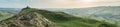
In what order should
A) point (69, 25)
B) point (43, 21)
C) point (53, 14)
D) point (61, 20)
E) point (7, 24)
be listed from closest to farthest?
point (7, 24)
point (43, 21)
point (69, 25)
point (61, 20)
point (53, 14)

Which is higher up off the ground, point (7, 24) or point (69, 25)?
point (7, 24)

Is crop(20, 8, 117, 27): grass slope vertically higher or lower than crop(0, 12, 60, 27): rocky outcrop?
lower

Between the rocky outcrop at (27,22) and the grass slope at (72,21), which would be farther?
the grass slope at (72,21)

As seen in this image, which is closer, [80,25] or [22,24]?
[22,24]

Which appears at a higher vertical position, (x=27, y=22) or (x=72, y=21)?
(x=27, y=22)

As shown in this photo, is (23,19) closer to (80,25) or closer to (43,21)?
(43,21)

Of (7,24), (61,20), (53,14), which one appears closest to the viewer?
(7,24)

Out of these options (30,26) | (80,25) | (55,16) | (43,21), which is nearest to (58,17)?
(55,16)

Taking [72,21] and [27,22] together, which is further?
[72,21]

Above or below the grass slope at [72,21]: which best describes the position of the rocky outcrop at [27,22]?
above

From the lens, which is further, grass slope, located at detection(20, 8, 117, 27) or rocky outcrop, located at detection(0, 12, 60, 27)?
grass slope, located at detection(20, 8, 117, 27)
